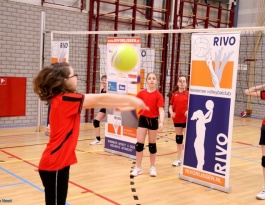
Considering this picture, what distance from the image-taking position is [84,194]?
493 cm

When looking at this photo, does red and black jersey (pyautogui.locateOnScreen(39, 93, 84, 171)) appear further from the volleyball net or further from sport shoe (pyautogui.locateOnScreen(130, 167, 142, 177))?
the volleyball net

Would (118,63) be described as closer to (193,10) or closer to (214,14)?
(193,10)

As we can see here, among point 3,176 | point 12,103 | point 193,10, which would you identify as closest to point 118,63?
point 3,176

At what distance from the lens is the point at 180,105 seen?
6.42m

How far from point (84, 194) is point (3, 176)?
58.8 inches

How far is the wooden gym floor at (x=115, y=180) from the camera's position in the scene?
4.83 meters

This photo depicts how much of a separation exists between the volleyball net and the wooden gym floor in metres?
2.50

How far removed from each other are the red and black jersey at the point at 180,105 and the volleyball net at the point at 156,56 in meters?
2.92

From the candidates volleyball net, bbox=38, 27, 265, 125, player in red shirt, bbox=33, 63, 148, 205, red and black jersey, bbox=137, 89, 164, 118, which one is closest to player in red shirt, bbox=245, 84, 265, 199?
red and black jersey, bbox=137, 89, 164, 118

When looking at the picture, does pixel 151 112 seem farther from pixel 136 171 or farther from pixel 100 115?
pixel 100 115

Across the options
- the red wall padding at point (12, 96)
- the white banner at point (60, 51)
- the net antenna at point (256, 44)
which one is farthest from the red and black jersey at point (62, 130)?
the net antenna at point (256, 44)

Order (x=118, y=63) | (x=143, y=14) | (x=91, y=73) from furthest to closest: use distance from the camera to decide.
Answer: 1. (x=143, y=14)
2. (x=91, y=73)
3. (x=118, y=63)

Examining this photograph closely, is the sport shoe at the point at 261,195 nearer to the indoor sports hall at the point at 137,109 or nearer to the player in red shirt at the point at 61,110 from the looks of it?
the indoor sports hall at the point at 137,109

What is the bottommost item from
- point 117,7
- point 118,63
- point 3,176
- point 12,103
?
Answer: point 3,176
